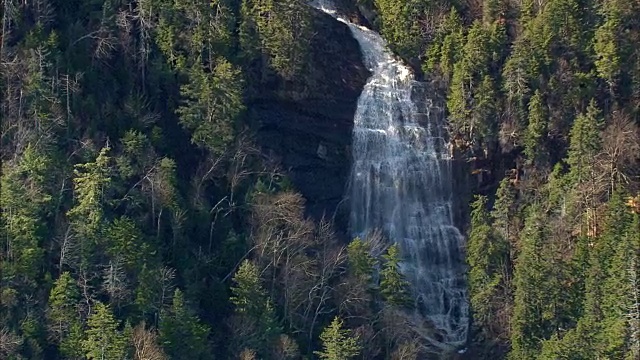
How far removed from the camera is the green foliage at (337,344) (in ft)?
226

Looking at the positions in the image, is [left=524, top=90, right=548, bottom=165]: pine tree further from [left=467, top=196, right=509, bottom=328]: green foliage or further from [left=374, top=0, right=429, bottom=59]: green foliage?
[left=374, top=0, right=429, bottom=59]: green foliage

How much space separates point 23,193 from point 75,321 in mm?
6931

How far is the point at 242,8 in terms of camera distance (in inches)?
3063

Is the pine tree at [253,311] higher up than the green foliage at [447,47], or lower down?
lower down

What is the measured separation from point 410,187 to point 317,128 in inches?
250

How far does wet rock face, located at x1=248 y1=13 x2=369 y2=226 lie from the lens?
7862 cm

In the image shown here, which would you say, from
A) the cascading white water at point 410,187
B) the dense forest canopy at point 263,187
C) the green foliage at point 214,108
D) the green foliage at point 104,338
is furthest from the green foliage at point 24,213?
the cascading white water at point 410,187

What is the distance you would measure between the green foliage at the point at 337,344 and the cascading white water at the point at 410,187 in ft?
27.7

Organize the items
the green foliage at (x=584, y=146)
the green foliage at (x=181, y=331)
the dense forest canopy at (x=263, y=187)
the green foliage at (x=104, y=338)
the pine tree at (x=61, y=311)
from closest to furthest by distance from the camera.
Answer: the green foliage at (x=104, y=338), the pine tree at (x=61, y=311), the green foliage at (x=181, y=331), the dense forest canopy at (x=263, y=187), the green foliage at (x=584, y=146)

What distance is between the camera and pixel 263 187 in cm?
7388

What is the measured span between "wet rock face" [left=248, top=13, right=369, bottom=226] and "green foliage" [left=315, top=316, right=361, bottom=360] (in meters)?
10.0

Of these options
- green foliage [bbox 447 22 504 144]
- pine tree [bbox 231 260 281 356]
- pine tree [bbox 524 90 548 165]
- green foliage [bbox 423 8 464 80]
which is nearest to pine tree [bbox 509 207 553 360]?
pine tree [bbox 524 90 548 165]

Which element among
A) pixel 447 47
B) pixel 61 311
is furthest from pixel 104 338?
pixel 447 47

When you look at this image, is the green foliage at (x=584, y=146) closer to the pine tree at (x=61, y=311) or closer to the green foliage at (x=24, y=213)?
the pine tree at (x=61, y=311)
